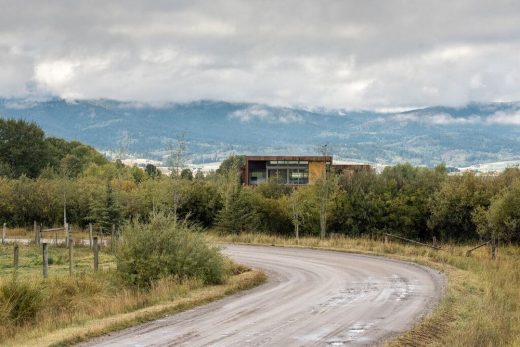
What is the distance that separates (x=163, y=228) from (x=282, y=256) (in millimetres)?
14897

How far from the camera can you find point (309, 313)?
18.9 metres

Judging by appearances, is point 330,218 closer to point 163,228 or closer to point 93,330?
point 163,228

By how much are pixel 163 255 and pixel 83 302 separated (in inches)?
146

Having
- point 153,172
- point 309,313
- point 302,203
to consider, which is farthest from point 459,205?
point 153,172

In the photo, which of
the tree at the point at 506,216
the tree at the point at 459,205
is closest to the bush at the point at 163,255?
the tree at the point at 506,216

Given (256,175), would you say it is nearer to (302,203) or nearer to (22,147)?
(22,147)

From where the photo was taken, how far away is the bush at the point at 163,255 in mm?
23656

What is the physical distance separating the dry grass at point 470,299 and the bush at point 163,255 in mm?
8891

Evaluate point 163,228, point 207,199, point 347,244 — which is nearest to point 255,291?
point 163,228

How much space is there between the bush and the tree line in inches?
1021

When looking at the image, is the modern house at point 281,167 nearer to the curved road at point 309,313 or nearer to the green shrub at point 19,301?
the curved road at point 309,313

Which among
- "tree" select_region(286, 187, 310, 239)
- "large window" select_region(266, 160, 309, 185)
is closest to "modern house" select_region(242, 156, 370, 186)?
"large window" select_region(266, 160, 309, 185)

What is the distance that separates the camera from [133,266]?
23781mm

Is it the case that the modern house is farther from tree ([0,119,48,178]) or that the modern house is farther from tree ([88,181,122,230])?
tree ([88,181,122,230])
